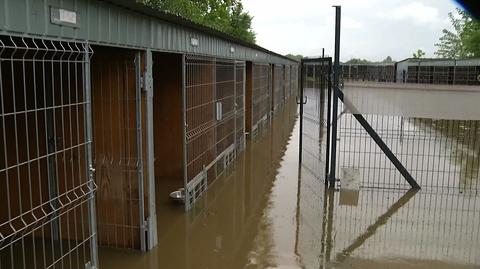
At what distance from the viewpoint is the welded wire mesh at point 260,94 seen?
13.8m

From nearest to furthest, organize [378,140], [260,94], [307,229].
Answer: [307,229] → [378,140] → [260,94]

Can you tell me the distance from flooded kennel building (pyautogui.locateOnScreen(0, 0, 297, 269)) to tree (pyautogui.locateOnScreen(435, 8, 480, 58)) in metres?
24.2

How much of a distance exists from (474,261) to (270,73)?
1394 cm

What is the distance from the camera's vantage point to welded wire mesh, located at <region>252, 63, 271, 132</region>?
13768 mm

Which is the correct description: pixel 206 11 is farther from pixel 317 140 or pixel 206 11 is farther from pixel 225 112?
pixel 225 112

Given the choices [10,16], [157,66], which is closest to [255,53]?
[157,66]

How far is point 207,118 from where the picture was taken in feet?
25.7

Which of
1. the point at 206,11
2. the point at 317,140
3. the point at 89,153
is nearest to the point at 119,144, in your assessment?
the point at 89,153

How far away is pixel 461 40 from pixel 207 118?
107ft

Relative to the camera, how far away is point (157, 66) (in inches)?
326

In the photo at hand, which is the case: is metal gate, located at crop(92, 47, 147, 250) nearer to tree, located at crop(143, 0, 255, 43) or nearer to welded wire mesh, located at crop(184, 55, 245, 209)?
welded wire mesh, located at crop(184, 55, 245, 209)

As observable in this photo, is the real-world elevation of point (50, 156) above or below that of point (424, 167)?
above

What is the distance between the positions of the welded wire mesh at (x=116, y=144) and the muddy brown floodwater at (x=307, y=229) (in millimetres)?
313

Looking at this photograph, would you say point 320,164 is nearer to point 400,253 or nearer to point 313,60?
point 313,60
